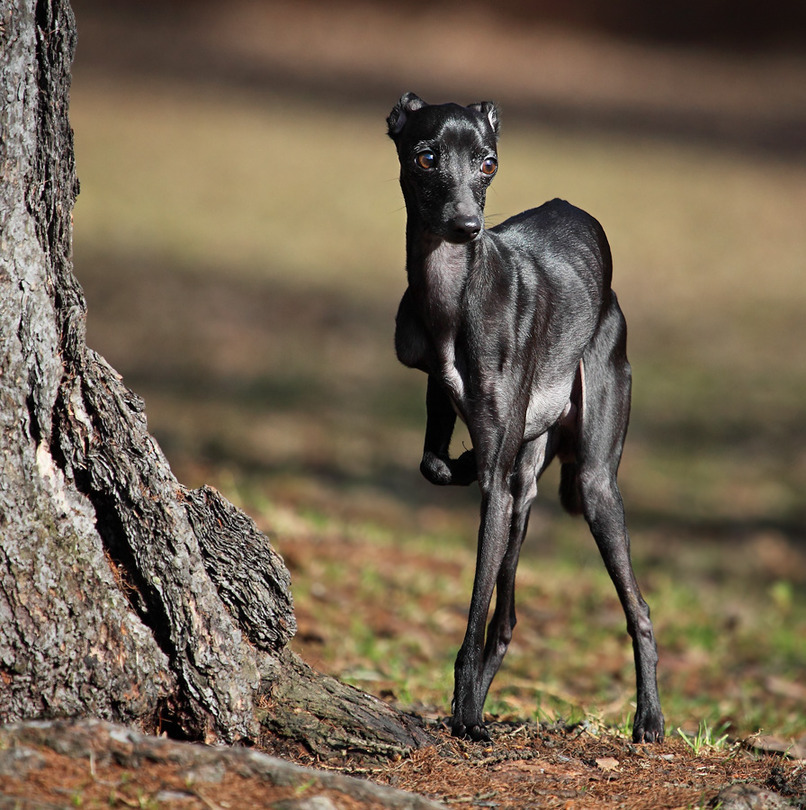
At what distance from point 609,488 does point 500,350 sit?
28.5 inches

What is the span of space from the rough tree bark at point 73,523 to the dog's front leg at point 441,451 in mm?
670

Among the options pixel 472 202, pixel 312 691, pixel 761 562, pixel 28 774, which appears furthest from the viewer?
pixel 761 562

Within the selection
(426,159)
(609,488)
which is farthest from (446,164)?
(609,488)

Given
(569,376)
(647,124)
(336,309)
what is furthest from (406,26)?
(569,376)

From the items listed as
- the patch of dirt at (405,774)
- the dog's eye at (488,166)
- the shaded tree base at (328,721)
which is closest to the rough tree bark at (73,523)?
the shaded tree base at (328,721)

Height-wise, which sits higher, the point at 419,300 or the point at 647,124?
the point at 647,124

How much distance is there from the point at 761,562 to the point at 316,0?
2907 cm

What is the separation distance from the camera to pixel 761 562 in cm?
750

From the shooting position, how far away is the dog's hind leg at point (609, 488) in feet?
11.7

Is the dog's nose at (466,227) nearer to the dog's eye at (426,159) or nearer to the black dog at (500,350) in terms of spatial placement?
the black dog at (500,350)

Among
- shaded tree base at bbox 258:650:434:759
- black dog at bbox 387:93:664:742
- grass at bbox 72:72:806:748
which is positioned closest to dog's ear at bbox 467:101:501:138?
black dog at bbox 387:93:664:742

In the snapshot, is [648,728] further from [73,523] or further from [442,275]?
[73,523]

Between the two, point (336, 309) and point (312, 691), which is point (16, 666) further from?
point (336, 309)

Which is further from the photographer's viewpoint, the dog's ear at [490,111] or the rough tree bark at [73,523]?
the dog's ear at [490,111]
